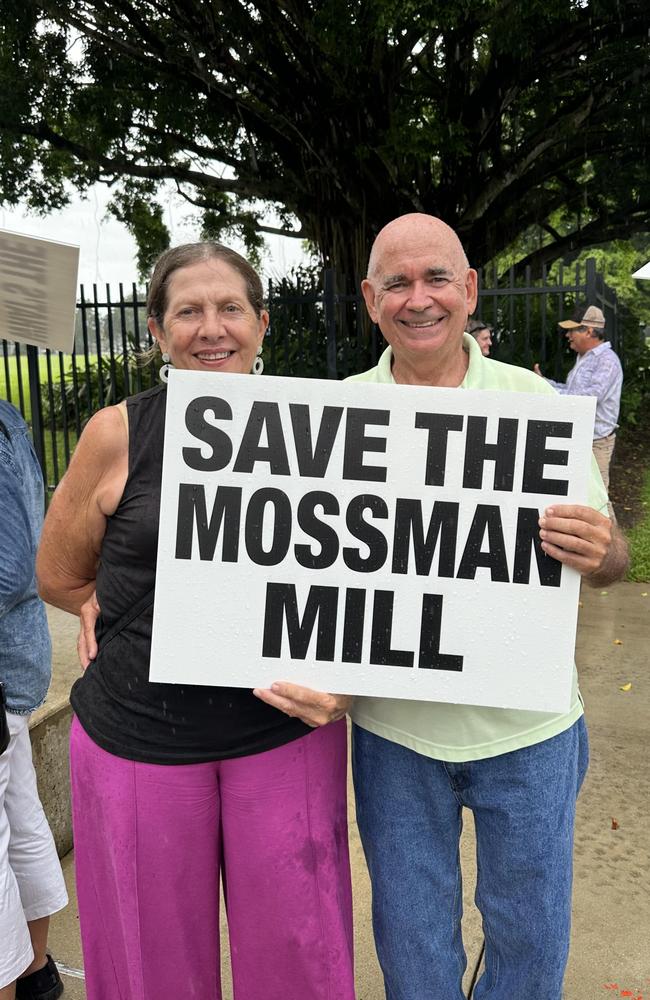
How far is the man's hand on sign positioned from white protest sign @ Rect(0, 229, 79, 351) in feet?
4.26

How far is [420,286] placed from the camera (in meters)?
1.71

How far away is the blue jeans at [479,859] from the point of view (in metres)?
1.72

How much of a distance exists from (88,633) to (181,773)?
1.19 ft

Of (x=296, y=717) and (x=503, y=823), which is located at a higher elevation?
(x=296, y=717)

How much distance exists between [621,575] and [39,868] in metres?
1.76

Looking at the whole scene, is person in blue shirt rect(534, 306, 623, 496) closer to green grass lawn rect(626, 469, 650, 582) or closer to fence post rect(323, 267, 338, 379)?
green grass lawn rect(626, 469, 650, 582)

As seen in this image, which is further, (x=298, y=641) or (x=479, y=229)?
(x=479, y=229)

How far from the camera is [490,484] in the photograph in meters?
1.64

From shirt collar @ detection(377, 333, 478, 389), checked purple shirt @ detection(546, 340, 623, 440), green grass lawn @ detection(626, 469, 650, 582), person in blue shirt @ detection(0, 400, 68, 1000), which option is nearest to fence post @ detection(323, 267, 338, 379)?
checked purple shirt @ detection(546, 340, 623, 440)

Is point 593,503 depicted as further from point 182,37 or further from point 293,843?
point 182,37

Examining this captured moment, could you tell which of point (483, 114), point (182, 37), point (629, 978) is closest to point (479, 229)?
point (483, 114)

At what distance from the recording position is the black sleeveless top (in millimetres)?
1701

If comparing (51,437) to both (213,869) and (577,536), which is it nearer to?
(213,869)

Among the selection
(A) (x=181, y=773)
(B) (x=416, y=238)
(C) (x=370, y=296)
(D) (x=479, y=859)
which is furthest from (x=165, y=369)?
(D) (x=479, y=859)
